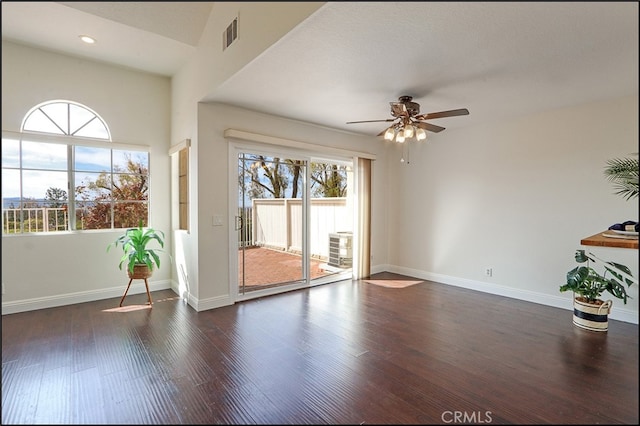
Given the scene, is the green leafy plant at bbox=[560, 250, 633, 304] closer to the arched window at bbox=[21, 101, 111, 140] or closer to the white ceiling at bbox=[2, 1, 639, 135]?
the white ceiling at bbox=[2, 1, 639, 135]

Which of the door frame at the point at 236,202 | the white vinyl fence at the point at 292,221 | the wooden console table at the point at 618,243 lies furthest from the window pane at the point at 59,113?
the wooden console table at the point at 618,243

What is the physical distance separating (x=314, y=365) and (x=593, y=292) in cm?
306

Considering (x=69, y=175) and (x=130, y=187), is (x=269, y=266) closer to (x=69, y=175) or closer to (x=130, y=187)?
(x=130, y=187)

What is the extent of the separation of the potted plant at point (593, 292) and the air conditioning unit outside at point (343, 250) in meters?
3.19

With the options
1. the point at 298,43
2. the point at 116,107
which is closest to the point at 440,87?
the point at 298,43

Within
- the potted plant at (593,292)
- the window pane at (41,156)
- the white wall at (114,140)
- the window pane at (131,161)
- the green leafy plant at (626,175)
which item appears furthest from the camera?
the window pane at (131,161)

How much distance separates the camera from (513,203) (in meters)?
4.22

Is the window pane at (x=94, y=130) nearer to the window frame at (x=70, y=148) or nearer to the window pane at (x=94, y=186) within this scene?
the window frame at (x=70, y=148)

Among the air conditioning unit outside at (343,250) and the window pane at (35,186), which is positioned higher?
the window pane at (35,186)

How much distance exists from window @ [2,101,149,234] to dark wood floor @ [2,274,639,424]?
0.87 metres

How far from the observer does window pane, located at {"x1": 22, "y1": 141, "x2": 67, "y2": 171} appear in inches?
54.8

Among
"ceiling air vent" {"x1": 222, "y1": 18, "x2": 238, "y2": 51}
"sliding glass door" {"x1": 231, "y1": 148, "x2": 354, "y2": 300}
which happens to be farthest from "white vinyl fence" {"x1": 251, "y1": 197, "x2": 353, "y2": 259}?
"ceiling air vent" {"x1": 222, "y1": 18, "x2": 238, "y2": 51}

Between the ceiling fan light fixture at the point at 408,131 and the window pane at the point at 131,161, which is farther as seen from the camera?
the window pane at the point at 131,161

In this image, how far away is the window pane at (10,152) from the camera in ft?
3.74
